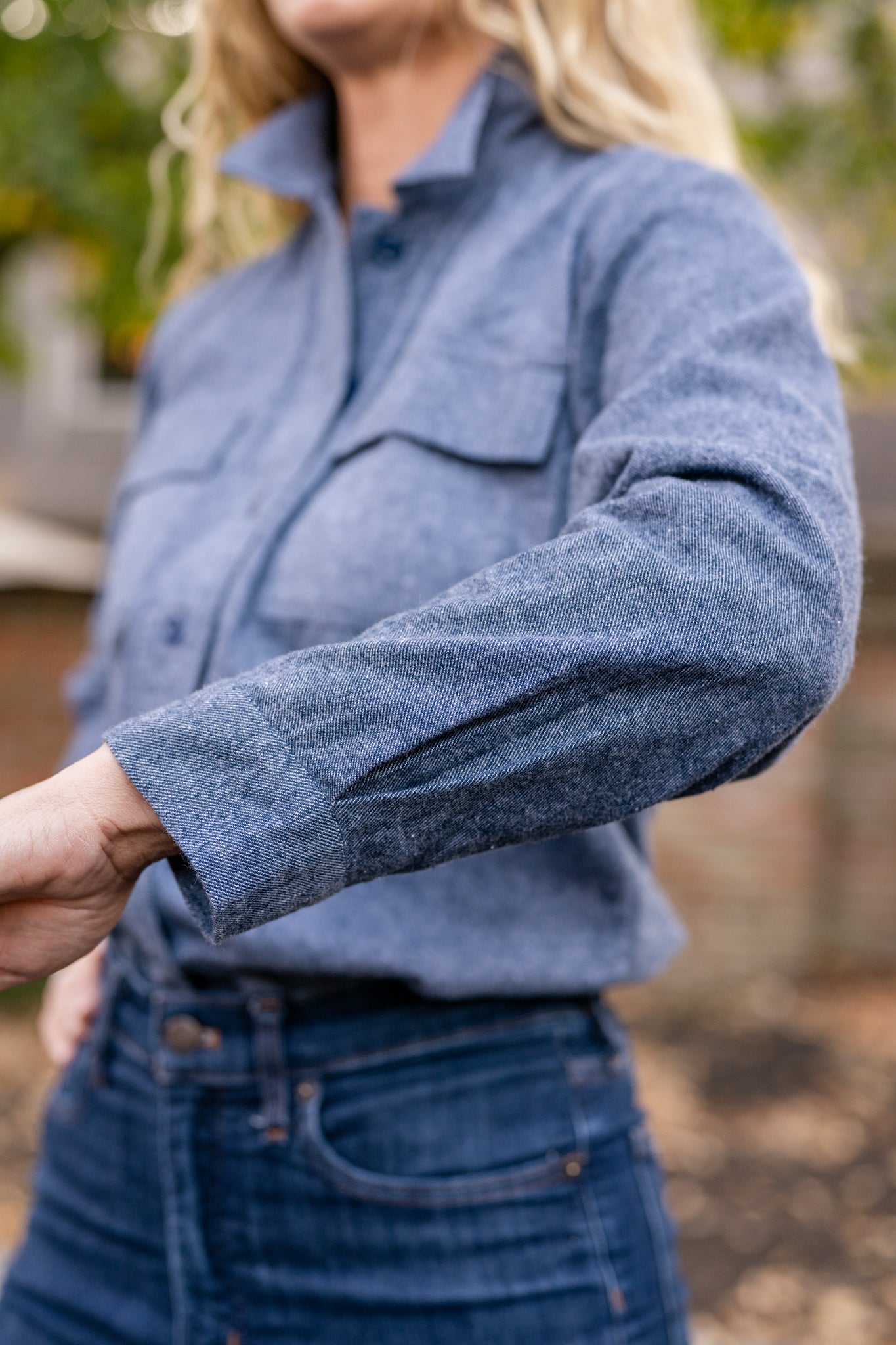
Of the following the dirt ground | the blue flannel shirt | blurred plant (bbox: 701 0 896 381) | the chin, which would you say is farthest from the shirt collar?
blurred plant (bbox: 701 0 896 381)

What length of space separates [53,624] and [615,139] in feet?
18.1

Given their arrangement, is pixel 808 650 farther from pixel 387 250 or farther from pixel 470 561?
pixel 387 250

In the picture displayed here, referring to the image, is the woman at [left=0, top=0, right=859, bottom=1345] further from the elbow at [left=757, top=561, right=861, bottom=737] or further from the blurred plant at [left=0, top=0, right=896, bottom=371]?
the blurred plant at [left=0, top=0, right=896, bottom=371]

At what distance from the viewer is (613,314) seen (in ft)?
3.97

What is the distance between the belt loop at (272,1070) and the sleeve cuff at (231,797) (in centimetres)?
45

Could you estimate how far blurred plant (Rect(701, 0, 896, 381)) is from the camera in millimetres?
4613

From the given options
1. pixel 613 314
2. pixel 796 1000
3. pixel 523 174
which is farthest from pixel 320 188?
pixel 796 1000

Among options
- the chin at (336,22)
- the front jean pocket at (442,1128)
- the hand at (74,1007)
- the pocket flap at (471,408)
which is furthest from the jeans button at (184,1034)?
the chin at (336,22)

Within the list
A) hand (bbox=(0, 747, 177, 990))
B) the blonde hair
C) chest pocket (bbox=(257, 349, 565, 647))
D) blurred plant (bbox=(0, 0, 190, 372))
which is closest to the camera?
hand (bbox=(0, 747, 177, 990))

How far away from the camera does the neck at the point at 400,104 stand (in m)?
1.52

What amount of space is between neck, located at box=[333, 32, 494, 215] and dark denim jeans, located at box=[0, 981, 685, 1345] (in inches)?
37.9

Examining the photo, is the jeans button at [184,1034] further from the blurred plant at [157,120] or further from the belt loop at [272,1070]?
the blurred plant at [157,120]

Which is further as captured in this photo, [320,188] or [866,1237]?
[866,1237]

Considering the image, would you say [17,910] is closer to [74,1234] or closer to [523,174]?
[74,1234]
